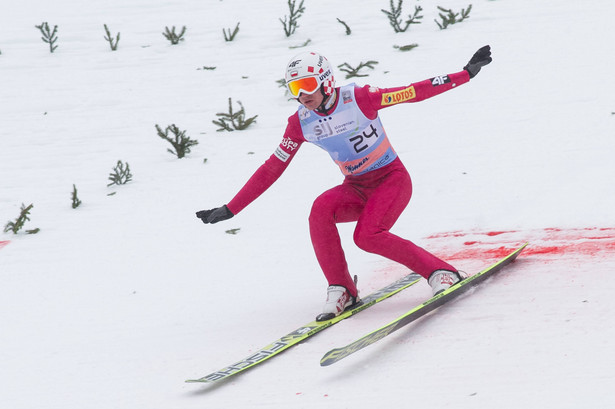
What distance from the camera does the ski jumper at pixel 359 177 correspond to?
5.21 meters

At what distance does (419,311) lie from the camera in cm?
480

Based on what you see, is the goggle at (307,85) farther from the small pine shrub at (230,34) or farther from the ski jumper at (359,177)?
the small pine shrub at (230,34)

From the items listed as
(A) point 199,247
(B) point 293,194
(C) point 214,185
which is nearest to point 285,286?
(A) point 199,247

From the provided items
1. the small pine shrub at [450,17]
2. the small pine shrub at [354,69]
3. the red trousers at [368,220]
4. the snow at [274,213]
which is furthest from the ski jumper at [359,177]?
the small pine shrub at [450,17]

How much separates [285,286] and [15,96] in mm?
6506

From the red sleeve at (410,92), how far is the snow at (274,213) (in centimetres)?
133

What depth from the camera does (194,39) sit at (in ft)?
39.7

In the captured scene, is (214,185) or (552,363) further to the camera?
(214,185)

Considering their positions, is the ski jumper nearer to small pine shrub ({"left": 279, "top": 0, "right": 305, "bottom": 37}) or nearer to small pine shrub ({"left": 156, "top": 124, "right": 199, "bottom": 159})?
small pine shrub ({"left": 156, "top": 124, "right": 199, "bottom": 159})

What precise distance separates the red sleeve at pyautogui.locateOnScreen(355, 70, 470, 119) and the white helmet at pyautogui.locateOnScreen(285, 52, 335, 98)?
0.26 metres

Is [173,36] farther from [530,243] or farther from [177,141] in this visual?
[530,243]

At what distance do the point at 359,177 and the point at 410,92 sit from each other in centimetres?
71

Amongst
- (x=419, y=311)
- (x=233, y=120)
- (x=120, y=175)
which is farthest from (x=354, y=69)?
(x=419, y=311)

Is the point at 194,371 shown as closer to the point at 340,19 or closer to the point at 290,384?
the point at 290,384
